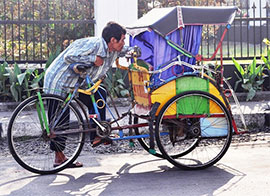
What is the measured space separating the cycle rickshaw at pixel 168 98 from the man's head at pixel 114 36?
174mm

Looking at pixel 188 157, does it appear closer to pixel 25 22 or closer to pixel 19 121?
pixel 19 121

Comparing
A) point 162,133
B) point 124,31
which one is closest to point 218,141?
point 162,133

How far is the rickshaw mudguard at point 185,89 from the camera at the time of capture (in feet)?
19.9

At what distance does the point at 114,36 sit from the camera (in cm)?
610

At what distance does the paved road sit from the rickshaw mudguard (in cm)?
62

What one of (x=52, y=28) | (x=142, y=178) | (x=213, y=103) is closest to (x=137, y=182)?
(x=142, y=178)

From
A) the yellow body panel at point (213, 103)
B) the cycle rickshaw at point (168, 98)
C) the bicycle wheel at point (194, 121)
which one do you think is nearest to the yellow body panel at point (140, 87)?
the cycle rickshaw at point (168, 98)

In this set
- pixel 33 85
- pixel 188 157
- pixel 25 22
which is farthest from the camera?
pixel 25 22

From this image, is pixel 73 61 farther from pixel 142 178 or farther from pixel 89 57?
pixel 142 178

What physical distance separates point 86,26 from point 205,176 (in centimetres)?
494

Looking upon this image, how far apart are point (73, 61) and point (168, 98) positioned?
1.01m

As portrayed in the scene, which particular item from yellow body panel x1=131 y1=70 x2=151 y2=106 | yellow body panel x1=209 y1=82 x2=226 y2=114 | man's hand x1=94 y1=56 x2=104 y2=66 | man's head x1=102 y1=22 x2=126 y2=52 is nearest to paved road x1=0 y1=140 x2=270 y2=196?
yellow body panel x1=209 y1=82 x2=226 y2=114

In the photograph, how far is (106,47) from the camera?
20.1ft

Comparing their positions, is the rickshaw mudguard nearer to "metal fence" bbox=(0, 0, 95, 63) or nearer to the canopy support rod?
the canopy support rod
